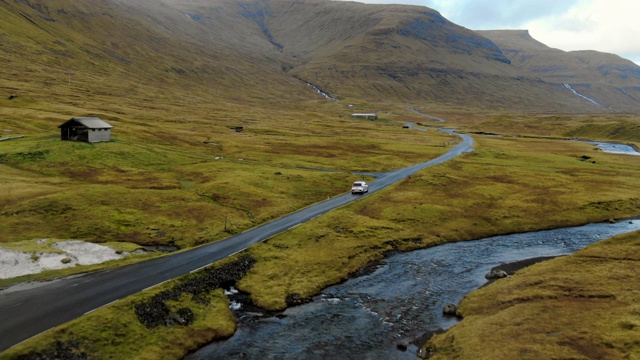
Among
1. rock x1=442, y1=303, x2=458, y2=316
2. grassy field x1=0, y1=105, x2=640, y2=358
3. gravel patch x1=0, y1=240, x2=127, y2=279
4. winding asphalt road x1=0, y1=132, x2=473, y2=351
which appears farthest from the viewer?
gravel patch x1=0, y1=240, x2=127, y2=279

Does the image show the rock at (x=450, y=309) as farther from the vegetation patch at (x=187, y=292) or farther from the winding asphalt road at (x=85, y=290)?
the winding asphalt road at (x=85, y=290)

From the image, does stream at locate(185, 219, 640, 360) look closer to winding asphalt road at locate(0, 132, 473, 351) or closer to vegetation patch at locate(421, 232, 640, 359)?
vegetation patch at locate(421, 232, 640, 359)

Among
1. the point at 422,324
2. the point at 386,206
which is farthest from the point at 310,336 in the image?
the point at 386,206

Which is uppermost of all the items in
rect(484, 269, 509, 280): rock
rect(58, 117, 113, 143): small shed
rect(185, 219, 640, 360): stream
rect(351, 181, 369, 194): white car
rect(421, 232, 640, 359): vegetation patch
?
rect(58, 117, 113, 143): small shed

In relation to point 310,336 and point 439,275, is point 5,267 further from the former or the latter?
point 439,275

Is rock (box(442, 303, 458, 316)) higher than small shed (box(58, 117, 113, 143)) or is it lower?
lower

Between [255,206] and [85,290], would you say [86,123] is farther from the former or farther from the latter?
[85,290]

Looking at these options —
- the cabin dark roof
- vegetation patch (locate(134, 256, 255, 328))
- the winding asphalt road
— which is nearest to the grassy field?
vegetation patch (locate(134, 256, 255, 328))

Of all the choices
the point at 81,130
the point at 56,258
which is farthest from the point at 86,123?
the point at 56,258
